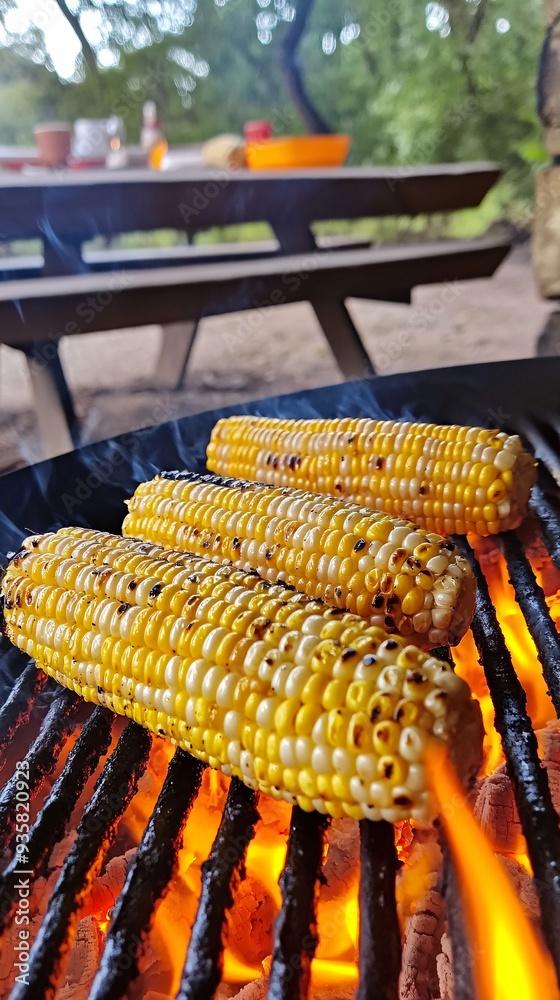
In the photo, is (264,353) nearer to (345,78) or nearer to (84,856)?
(345,78)

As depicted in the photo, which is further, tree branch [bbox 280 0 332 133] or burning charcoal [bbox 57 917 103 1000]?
tree branch [bbox 280 0 332 133]

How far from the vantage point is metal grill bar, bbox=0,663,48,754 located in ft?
3.54

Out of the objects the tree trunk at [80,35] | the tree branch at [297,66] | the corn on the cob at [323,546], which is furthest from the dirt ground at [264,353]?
the tree trunk at [80,35]

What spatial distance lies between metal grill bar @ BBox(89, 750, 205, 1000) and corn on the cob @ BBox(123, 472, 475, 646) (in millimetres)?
356

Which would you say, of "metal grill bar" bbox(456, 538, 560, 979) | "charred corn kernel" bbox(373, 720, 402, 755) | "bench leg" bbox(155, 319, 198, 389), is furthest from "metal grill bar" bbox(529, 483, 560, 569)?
"bench leg" bbox(155, 319, 198, 389)

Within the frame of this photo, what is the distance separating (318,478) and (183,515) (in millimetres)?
342

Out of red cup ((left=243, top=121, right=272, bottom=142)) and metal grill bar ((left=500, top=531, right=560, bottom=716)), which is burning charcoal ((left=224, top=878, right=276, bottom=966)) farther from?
red cup ((left=243, top=121, right=272, bottom=142))

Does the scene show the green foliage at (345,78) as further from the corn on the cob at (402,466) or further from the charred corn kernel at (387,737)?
the charred corn kernel at (387,737)

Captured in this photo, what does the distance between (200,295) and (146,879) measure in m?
2.18

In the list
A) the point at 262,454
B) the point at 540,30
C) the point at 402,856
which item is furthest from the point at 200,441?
the point at 540,30

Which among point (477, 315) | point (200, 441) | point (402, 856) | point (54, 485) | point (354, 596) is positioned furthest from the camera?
point (477, 315)

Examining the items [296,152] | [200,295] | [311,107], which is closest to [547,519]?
[200,295]

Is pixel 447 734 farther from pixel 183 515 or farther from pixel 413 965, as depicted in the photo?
Result: pixel 183 515

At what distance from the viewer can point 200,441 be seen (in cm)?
189
